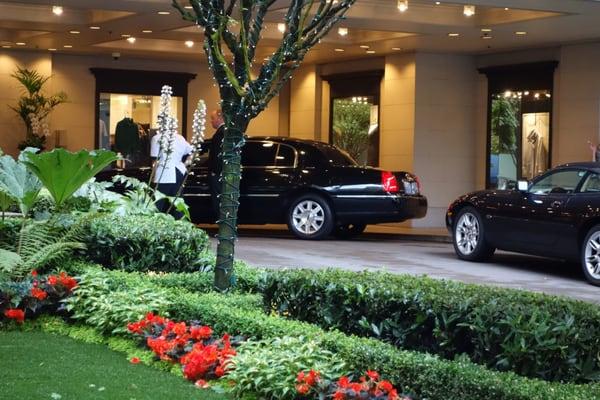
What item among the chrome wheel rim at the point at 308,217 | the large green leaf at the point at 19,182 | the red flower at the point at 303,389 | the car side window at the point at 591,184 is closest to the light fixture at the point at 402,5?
the chrome wheel rim at the point at 308,217

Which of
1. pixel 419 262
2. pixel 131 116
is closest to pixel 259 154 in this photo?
pixel 419 262

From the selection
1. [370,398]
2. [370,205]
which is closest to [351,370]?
[370,398]

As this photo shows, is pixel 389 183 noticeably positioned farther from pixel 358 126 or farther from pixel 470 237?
pixel 358 126

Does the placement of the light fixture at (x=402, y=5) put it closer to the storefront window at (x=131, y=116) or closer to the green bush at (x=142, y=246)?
the green bush at (x=142, y=246)

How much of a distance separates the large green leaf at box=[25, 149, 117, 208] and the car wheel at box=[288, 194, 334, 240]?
27.6 feet

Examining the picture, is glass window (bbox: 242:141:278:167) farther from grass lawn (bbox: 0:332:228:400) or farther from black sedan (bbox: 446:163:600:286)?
grass lawn (bbox: 0:332:228:400)

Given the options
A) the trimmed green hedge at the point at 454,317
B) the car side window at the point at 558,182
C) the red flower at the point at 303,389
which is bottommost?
the red flower at the point at 303,389

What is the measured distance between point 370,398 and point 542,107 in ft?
59.3

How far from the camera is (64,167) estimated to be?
9.87 m

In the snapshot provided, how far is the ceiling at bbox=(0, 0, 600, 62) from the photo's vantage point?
59.7 feet

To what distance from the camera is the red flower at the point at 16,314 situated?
836cm

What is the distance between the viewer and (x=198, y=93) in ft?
91.7

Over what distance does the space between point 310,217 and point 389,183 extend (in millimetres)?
1440

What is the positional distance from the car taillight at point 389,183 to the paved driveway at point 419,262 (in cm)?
92
